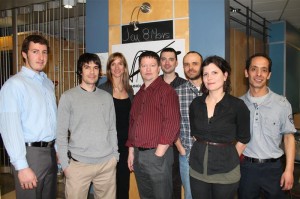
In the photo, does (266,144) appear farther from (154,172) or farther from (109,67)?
(109,67)

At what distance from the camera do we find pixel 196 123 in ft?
6.67

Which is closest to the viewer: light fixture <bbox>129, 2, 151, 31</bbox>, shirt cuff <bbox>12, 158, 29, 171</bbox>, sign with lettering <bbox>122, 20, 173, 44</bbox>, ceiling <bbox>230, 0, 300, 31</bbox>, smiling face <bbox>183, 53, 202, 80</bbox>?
shirt cuff <bbox>12, 158, 29, 171</bbox>

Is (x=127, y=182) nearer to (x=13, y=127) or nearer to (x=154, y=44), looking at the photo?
(x=13, y=127)

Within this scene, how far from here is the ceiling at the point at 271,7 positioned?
5133mm

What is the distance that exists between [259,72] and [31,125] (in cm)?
185

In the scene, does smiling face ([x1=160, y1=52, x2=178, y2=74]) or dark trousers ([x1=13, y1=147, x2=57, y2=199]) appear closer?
dark trousers ([x1=13, y1=147, x2=57, y2=199])

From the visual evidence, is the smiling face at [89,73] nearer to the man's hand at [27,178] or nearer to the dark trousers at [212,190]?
the man's hand at [27,178]

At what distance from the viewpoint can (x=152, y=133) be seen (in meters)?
2.28

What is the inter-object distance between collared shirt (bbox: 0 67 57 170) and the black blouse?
3.94ft

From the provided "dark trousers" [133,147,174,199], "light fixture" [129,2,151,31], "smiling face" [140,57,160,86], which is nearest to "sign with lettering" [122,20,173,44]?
"light fixture" [129,2,151,31]

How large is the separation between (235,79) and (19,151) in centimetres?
379

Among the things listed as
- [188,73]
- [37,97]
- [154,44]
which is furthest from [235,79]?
[37,97]

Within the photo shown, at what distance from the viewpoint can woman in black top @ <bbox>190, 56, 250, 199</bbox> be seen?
188cm

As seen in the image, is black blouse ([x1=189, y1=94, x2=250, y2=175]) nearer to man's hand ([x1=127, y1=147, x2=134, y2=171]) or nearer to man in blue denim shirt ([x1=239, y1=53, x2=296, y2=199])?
man in blue denim shirt ([x1=239, y1=53, x2=296, y2=199])
